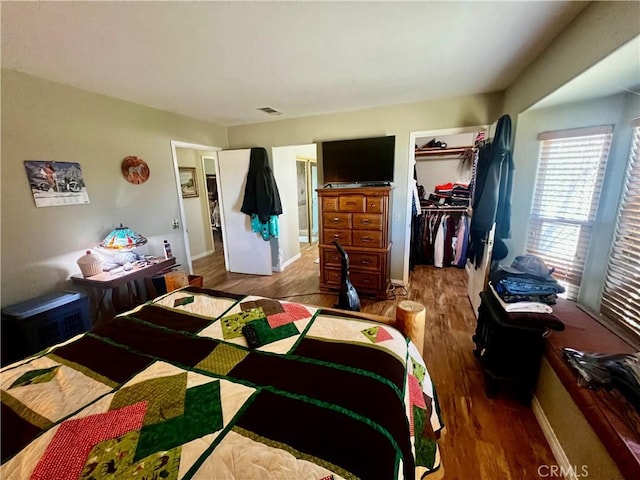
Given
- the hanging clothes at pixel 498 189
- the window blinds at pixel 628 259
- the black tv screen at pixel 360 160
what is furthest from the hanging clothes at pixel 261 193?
the window blinds at pixel 628 259

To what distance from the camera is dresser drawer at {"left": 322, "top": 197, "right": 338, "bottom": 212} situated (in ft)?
10.4

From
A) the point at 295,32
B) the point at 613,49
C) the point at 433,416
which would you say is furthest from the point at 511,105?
the point at 433,416

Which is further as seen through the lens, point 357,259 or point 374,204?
point 357,259

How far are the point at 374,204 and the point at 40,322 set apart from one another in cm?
314

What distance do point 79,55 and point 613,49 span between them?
10.1 ft

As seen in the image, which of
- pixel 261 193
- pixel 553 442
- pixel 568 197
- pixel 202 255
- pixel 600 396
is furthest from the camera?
pixel 202 255

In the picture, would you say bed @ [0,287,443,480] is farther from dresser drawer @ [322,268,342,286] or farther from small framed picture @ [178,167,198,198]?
small framed picture @ [178,167,198,198]

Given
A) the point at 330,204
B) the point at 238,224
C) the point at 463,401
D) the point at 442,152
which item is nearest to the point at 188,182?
the point at 238,224

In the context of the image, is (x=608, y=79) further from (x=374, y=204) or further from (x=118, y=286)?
(x=118, y=286)

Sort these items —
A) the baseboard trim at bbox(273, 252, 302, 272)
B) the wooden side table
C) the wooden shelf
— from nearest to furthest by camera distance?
the wooden side table → the wooden shelf → the baseboard trim at bbox(273, 252, 302, 272)

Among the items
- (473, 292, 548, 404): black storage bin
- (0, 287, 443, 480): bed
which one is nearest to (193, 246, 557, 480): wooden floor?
(473, 292, 548, 404): black storage bin

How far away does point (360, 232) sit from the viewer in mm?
3148

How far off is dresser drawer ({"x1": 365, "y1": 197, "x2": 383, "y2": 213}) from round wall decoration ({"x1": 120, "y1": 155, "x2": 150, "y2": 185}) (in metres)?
2.63

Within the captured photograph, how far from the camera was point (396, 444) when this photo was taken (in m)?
0.83
